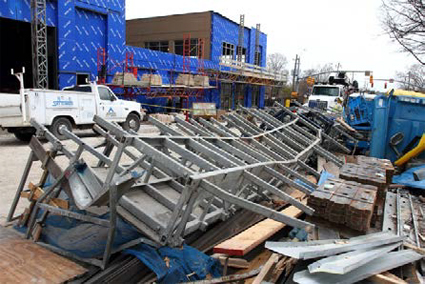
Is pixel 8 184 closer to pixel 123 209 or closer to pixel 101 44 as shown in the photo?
pixel 123 209

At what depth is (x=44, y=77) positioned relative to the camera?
53.1 ft

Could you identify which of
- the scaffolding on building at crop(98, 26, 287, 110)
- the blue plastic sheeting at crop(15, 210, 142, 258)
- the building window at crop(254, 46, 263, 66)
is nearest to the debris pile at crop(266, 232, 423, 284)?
the blue plastic sheeting at crop(15, 210, 142, 258)

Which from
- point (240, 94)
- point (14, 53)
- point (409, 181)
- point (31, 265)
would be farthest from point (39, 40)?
point (240, 94)

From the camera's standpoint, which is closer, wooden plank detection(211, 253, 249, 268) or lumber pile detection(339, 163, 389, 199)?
wooden plank detection(211, 253, 249, 268)

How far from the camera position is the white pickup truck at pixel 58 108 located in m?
11.2

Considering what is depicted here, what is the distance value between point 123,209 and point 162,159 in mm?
1003

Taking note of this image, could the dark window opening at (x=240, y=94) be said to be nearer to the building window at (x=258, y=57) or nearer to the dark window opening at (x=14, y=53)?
the building window at (x=258, y=57)

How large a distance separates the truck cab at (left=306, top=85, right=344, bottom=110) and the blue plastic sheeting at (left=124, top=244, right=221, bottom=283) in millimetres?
18957

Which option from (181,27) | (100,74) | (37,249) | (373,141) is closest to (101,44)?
(100,74)

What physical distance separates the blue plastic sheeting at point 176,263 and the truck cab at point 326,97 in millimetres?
18957

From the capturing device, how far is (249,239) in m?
3.90

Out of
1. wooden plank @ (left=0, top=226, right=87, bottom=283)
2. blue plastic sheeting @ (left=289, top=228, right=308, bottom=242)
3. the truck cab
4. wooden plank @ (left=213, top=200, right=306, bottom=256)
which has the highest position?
the truck cab

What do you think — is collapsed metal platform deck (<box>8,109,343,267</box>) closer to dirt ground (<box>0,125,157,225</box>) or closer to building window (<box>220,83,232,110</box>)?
dirt ground (<box>0,125,157,225</box>)

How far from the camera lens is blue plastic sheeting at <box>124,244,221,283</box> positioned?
11.6 feet
